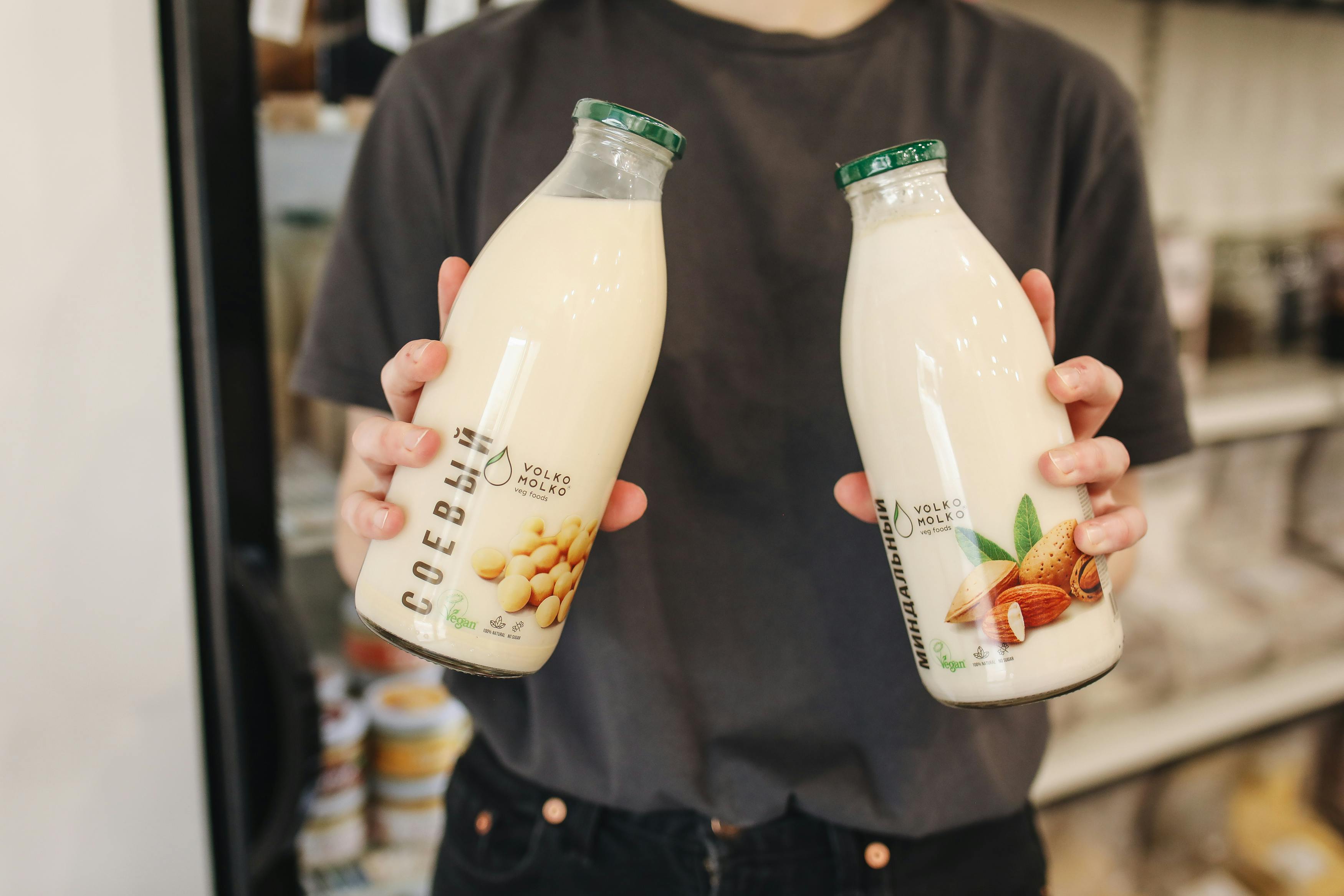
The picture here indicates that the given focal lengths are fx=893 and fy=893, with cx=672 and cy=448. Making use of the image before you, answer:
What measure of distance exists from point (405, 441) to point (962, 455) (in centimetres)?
30

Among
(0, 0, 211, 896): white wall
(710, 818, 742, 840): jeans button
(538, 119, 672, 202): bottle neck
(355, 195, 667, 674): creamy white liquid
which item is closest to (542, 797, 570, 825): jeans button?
(710, 818, 742, 840): jeans button

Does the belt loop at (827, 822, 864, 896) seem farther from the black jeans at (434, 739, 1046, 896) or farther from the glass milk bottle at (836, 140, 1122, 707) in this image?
the glass milk bottle at (836, 140, 1122, 707)

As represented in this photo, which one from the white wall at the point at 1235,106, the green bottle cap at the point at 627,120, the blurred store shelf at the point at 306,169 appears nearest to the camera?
the green bottle cap at the point at 627,120

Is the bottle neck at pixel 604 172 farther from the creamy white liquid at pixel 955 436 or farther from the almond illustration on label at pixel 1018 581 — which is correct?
the almond illustration on label at pixel 1018 581

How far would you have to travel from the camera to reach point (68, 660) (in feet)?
2.36

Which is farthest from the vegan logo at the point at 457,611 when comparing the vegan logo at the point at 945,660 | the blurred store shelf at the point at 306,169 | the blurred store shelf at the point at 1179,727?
the blurred store shelf at the point at 1179,727

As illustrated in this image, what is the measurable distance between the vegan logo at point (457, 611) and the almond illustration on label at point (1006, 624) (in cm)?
27

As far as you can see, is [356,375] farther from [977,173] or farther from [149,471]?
[977,173]

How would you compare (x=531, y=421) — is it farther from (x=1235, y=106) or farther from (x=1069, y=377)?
(x=1235, y=106)

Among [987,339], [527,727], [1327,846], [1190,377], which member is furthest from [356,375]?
[1327,846]

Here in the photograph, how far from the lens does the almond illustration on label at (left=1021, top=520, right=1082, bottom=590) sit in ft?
1.56

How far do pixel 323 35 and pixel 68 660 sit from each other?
70 centimetres

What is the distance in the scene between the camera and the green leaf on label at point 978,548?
474 mm

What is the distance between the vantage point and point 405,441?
1.53 feet
